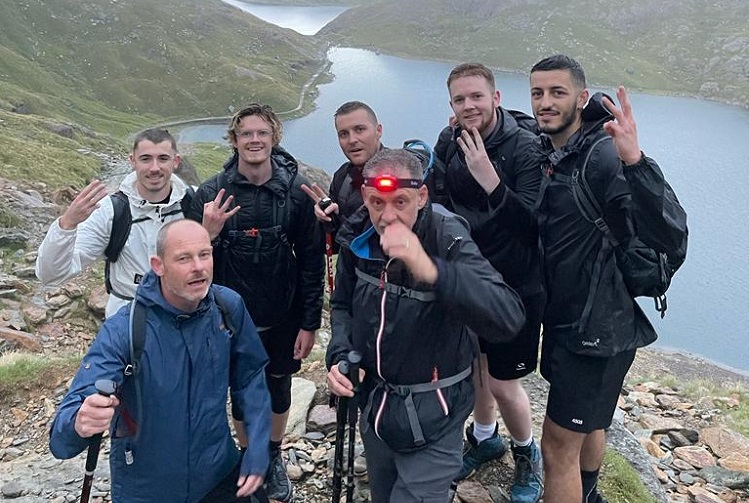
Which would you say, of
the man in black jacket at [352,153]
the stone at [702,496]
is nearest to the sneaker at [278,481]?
the man in black jacket at [352,153]

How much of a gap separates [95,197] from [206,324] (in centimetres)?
→ 165

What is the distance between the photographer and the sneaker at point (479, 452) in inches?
245

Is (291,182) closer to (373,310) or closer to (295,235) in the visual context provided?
(295,235)

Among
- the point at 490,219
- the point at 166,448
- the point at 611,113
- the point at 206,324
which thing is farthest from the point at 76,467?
the point at 611,113

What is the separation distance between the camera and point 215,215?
5129mm

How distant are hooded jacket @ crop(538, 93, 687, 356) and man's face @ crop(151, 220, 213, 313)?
2638 millimetres

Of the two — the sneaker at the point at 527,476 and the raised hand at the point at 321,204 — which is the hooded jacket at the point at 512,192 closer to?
the raised hand at the point at 321,204

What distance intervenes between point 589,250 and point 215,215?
306 cm

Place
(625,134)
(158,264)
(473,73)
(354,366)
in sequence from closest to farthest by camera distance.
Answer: (625,134) → (158,264) → (354,366) → (473,73)

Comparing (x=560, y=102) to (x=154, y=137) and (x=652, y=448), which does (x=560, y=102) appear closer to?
(x=154, y=137)

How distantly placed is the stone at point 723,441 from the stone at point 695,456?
0.24 metres

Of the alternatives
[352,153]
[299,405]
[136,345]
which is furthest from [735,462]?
[136,345]

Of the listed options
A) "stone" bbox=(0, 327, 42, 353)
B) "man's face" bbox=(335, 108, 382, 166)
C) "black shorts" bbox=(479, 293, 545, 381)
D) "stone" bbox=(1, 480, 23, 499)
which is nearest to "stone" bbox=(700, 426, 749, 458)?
"black shorts" bbox=(479, 293, 545, 381)

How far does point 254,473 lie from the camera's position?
4344 millimetres
